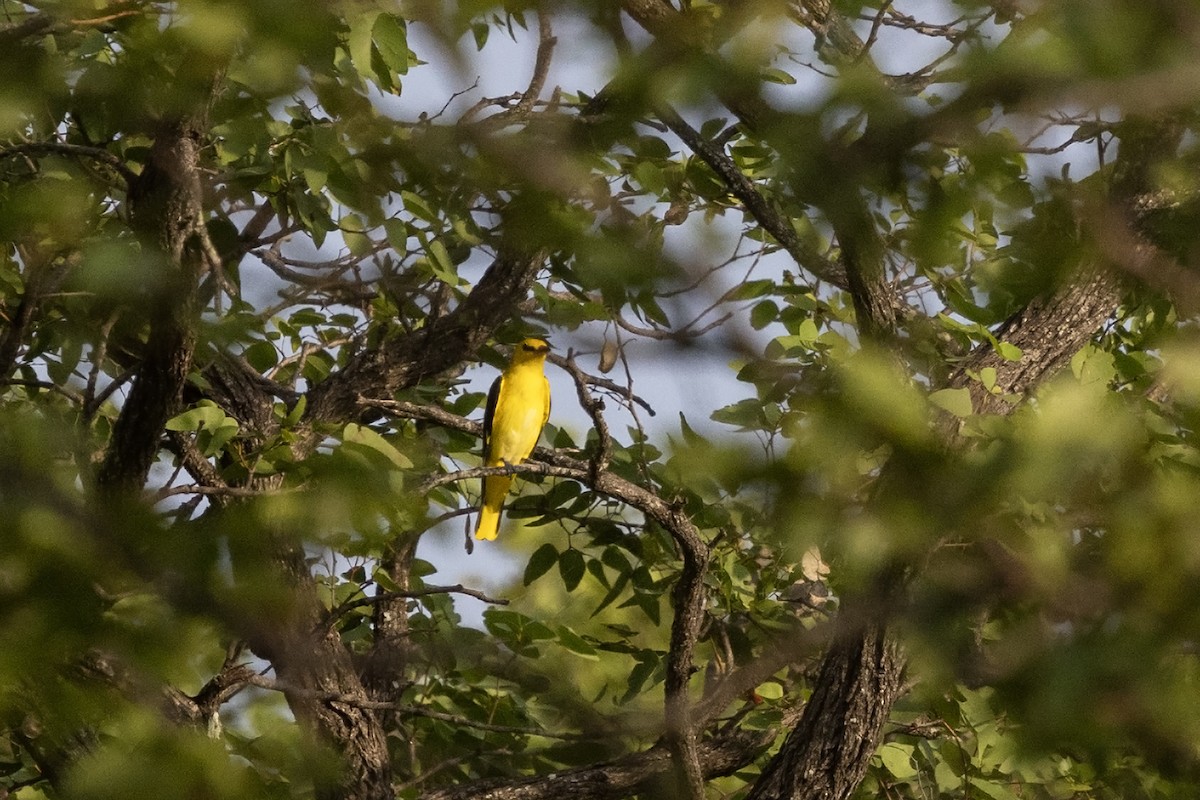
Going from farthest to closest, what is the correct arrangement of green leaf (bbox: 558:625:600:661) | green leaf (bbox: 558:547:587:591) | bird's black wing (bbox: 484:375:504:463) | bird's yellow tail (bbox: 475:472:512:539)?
1. bird's yellow tail (bbox: 475:472:512:539)
2. bird's black wing (bbox: 484:375:504:463)
3. green leaf (bbox: 558:547:587:591)
4. green leaf (bbox: 558:625:600:661)

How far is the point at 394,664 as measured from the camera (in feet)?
2.77

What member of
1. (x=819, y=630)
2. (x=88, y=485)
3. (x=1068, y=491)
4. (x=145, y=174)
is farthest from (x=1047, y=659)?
(x=145, y=174)

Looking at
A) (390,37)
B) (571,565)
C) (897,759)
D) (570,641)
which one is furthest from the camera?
(571,565)

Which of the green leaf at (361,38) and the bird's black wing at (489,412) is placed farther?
the bird's black wing at (489,412)

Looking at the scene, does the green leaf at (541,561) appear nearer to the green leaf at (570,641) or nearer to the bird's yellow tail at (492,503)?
the green leaf at (570,641)

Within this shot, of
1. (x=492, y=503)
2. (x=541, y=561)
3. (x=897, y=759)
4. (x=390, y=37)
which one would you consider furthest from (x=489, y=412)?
(x=390, y=37)

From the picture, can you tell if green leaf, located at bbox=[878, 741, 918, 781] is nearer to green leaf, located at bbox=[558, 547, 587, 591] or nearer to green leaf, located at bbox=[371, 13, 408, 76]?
green leaf, located at bbox=[558, 547, 587, 591]

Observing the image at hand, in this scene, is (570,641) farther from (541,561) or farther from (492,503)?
(492,503)

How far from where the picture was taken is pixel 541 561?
4.37 m

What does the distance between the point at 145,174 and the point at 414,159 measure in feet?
3.37

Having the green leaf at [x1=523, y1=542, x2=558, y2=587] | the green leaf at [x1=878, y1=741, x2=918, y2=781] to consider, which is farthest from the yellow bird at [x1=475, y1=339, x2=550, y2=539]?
the green leaf at [x1=878, y1=741, x2=918, y2=781]

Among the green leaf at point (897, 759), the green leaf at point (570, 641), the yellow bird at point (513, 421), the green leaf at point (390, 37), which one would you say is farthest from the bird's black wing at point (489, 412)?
the green leaf at point (390, 37)

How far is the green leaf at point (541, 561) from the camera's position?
4340 millimetres

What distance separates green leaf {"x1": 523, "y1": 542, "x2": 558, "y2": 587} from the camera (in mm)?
4340
